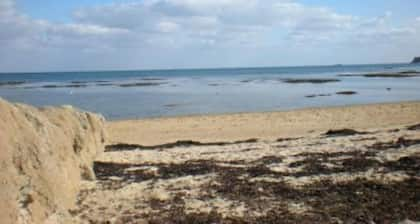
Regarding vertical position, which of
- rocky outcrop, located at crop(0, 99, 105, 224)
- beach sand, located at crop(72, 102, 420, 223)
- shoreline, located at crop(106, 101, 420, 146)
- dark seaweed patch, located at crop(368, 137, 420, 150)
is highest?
rocky outcrop, located at crop(0, 99, 105, 224)

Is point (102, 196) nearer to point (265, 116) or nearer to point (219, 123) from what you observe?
point (219, 123)

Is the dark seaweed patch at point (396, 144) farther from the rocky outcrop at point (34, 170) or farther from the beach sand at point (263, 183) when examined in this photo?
the rocky outcrop at point (34, 170)

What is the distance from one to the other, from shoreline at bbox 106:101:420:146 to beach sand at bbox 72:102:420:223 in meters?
4.35

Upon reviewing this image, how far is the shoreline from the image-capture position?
21.6m

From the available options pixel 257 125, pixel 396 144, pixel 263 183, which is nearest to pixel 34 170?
pixel 263 183

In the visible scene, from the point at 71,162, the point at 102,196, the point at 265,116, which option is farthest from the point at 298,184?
the point at 265,116

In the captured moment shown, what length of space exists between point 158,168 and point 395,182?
5.48 m

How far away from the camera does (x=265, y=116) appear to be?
28.8m

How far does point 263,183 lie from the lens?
9.95 m

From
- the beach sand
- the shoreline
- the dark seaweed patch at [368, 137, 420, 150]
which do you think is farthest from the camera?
the shoreline

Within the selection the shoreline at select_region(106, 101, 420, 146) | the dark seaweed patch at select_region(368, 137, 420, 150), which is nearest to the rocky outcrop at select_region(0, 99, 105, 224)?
the dark seaweed patch at select_region(368, 137, 420, 150)

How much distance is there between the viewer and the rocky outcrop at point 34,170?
21.4 feet

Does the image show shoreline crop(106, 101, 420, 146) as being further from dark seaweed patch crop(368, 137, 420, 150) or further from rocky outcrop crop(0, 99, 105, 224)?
rocky outcrop crop(0, 99, 105, 224)

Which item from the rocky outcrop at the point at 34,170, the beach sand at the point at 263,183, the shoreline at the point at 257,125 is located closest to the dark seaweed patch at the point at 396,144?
the beach sand at the point at 263,183
